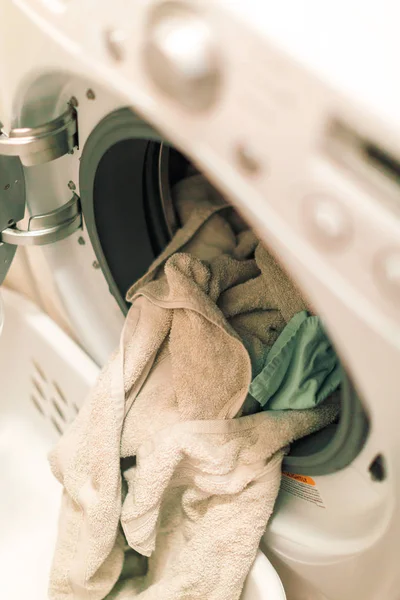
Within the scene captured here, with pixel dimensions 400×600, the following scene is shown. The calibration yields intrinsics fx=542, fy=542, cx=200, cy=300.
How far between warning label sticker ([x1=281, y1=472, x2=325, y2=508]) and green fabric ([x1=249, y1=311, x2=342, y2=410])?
7 centimetres

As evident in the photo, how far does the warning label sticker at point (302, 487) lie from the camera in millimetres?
559

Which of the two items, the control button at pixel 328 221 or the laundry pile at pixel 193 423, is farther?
the laundry pile at pixel 193 423

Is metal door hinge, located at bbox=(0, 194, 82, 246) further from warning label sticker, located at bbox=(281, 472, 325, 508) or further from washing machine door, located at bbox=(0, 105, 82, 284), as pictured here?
warning label sticker, located at bbox=(281, 472, 325, 508)

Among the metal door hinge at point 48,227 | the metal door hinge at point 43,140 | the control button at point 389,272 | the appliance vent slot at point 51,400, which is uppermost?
the control button at point 389,272

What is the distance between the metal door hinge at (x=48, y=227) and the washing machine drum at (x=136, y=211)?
0.02m

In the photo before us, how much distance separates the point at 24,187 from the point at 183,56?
0.41 meters

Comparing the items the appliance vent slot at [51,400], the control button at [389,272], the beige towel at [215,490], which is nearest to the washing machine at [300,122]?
the control button at [389,272]

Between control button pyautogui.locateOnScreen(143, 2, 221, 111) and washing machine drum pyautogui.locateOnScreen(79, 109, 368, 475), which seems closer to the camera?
control button pyautogui.locateOnScreen(143, 2, 221, 111)

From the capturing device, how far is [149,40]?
29 centimetres

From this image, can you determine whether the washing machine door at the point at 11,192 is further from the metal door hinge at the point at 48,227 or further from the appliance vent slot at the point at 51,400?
the appliance vent slot at the point at 51,400

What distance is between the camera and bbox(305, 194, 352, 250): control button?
0.84 feet

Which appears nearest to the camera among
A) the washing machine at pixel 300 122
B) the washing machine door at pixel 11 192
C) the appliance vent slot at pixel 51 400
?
the washing machine at pixel 300 122

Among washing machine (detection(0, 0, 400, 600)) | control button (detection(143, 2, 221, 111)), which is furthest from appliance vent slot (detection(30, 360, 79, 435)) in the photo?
control button (detection(143, 2, 221, 111))

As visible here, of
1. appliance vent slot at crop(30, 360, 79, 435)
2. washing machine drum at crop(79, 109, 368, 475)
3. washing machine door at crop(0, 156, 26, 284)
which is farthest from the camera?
appliance vent slot at crop(30, 360, 79, 435)
